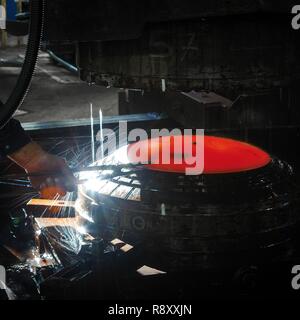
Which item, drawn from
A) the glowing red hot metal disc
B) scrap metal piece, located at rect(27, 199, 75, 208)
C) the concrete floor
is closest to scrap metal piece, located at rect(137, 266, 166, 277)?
the glowing red hot metal disc

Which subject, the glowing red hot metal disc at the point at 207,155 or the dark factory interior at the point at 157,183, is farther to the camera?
the glowing red hot metal disc at the point at 207,155

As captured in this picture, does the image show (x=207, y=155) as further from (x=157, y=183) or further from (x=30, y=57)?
(x=30, y=57)

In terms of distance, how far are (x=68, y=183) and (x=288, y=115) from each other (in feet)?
7.60

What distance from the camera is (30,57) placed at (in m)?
2.27

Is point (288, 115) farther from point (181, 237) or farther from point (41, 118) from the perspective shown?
point (41, 118)

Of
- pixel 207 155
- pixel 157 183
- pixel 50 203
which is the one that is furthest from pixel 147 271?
pixel 50 203

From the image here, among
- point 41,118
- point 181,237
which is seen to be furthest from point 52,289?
point 41,118

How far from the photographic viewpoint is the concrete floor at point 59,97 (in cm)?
870

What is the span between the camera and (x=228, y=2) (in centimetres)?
210

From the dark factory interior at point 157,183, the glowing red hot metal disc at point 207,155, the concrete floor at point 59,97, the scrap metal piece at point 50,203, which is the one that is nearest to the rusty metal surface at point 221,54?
the dark factory interior at point 157,183

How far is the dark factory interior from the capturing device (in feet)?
7.27

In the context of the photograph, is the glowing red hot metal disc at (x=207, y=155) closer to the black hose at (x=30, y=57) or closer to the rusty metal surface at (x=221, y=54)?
the rusty metal surface at (x=221, y=54)

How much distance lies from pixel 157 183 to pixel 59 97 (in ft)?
25.9
